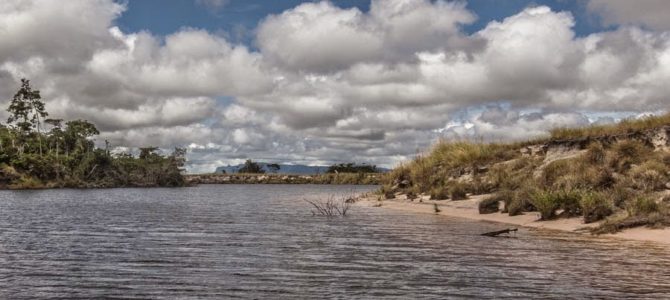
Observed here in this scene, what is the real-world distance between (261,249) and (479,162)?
28.6 meters

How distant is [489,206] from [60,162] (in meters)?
103

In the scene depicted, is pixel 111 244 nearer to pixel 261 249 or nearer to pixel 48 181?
pixel 261 249

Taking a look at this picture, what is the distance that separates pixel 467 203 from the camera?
33.6 m

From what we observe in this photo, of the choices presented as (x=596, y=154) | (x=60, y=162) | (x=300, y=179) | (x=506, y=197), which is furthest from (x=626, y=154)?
(x=300, y=179)

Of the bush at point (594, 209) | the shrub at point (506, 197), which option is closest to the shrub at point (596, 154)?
the shrub at point (506, 197)

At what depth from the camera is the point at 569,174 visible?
3030 centimetres

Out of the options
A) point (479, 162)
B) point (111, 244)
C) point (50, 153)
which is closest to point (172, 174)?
point (50, 153)

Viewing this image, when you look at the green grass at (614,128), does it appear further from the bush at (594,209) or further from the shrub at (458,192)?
the bush at (594,209)

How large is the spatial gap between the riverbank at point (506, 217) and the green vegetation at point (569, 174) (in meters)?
0.46

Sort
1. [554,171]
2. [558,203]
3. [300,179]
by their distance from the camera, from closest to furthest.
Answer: [558,203], [554,171], [300,179]

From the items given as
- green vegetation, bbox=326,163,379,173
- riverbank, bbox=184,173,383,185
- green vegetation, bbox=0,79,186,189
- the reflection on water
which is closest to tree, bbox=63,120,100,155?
green vegetation, bbox=0,79,186,189

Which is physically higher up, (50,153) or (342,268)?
(50,153)

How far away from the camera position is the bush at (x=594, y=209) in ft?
73.4

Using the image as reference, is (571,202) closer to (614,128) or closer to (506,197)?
(506,197)
